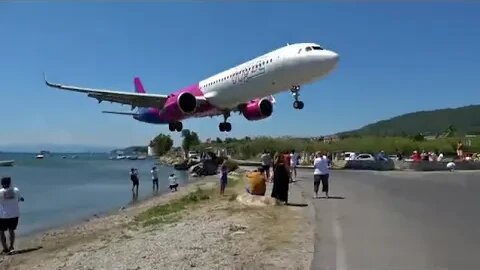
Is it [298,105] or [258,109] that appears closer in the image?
[298,105]

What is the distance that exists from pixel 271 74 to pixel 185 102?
592 centimetres

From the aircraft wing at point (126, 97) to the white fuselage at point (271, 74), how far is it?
393 centimetres

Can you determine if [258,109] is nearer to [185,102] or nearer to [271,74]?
[185,102]

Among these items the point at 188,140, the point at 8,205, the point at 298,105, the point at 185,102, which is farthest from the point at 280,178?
the point at 188,140

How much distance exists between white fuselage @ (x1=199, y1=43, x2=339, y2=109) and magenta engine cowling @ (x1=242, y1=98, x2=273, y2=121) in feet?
5.23

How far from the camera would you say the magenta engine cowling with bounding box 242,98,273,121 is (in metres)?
36.4

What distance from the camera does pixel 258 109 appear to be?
36406mm

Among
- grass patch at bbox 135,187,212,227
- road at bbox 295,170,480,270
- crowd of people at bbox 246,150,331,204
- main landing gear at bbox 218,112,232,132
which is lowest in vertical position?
grass patch at bbox 135,187,212,227

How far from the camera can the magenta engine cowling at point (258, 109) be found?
3644 centimetres

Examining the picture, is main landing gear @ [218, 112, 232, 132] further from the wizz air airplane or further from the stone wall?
the stone wall

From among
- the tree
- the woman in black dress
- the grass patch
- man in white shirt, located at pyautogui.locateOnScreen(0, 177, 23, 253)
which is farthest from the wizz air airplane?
the tree

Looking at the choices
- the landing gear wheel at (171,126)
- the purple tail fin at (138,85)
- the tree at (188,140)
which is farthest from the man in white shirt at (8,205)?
the tree at (188,140)

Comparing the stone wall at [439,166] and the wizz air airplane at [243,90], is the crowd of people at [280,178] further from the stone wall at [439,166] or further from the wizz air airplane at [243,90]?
the stone wall at [439,166]

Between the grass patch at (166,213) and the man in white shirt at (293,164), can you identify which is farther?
the man in white shirt at (293,164)
